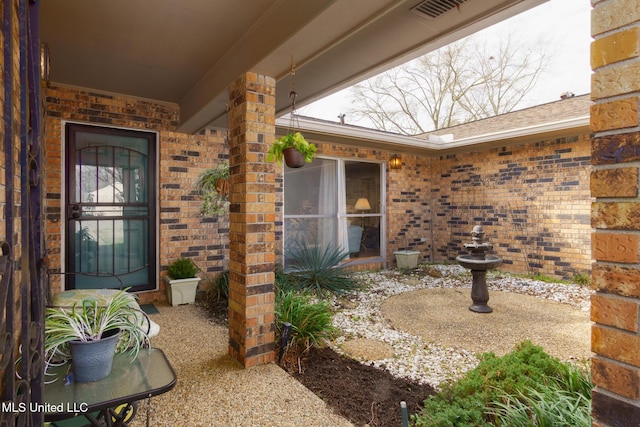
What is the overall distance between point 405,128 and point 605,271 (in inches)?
460

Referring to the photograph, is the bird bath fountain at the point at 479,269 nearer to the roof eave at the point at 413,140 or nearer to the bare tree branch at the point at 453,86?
the roof eave at the point at 413,140

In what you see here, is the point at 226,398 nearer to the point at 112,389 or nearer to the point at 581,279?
the point at 112,389

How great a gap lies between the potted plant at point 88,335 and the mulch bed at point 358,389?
4.35 ft

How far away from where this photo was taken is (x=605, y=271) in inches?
29.5

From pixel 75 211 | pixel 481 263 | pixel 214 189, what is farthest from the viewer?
pixel 481 263

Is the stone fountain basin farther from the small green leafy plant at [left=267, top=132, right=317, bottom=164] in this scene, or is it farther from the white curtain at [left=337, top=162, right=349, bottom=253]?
the small green leafy plant at [left=267, top=132, right=317, bottom=164]

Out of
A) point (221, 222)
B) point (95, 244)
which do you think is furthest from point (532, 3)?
point (95, 244)

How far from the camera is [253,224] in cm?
271

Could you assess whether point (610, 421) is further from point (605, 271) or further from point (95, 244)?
point (95, 244)

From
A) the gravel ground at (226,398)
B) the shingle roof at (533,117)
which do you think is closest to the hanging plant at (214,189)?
the gravel ground at (226,398)

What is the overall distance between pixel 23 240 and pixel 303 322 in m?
2.45

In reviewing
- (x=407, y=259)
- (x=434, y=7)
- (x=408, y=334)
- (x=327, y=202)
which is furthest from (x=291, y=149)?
(x=407, y=259)

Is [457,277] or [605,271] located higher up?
[605,271]

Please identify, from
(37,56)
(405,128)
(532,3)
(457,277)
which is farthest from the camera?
(405,128)
